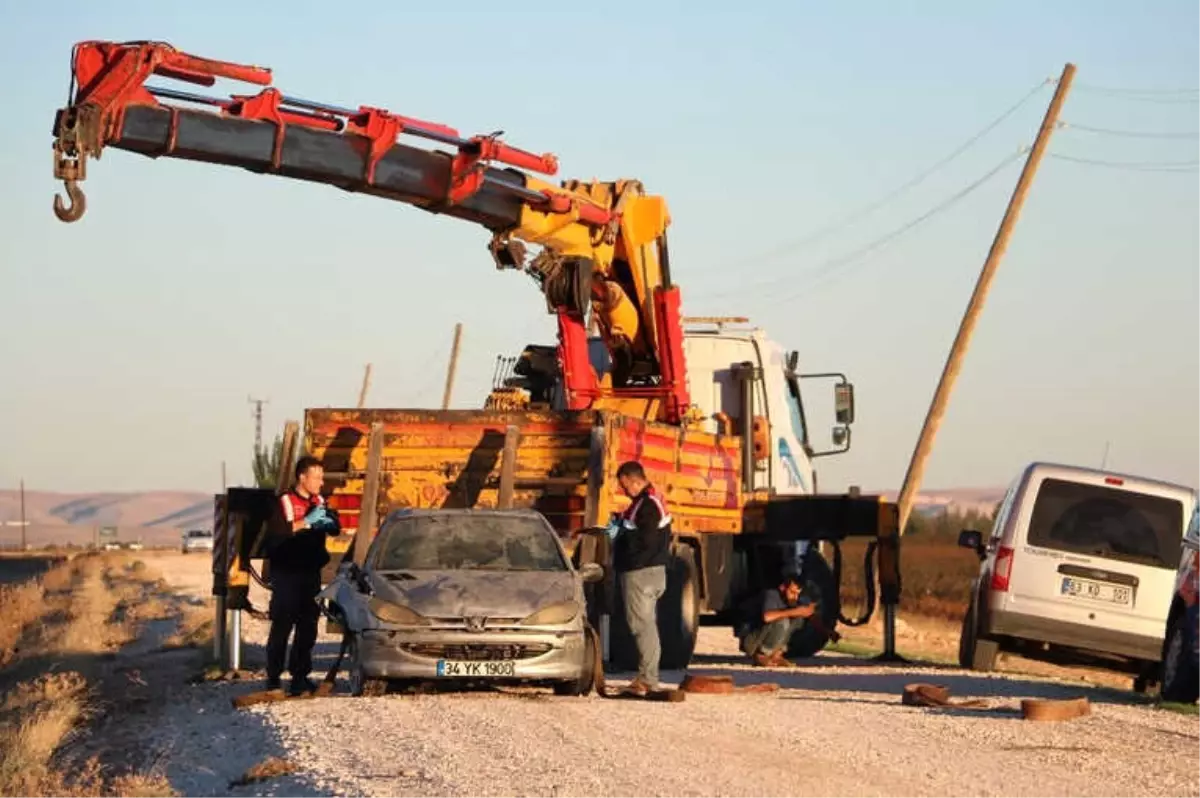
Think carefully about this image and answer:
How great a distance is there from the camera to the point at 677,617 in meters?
22.9

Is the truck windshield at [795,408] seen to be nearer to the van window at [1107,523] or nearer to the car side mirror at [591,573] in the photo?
the van window at [1107,523]

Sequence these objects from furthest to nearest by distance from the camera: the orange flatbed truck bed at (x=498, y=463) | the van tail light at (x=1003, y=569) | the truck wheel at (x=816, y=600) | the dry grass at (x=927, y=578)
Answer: the dry grass at (x=927, y=578) < the truck wheel at (x=816, y=600) < the van tail light at (x=1003, y=569) < the orange flatbed truck bed at (x=498, y=463)

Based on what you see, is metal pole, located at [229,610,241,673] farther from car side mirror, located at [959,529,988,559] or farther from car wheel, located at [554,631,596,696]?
car side mirror, located at [959,529,988,559]

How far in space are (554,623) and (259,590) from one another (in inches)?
1427

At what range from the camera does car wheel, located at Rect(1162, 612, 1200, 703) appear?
61.4ft

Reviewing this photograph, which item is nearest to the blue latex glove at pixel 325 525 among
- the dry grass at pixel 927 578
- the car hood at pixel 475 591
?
the car hood at pixel 475 591

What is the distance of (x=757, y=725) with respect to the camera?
1588 centimetres

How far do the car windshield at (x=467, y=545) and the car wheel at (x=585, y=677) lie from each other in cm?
79

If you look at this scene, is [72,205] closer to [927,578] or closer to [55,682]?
[55,682]

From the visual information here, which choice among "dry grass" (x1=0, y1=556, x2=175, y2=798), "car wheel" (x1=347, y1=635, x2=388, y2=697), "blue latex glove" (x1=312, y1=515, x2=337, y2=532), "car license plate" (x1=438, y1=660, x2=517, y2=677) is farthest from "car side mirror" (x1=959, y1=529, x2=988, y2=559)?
"dry grass" (x1=0, y1=556, x2=175, y2=798)

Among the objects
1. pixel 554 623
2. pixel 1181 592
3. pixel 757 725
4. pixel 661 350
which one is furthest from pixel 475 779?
pixel 661 350

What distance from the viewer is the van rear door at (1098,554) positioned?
21.4m

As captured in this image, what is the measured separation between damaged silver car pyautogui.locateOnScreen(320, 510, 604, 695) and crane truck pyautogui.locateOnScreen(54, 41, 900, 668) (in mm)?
1781

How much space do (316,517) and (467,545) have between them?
1.28 metres
